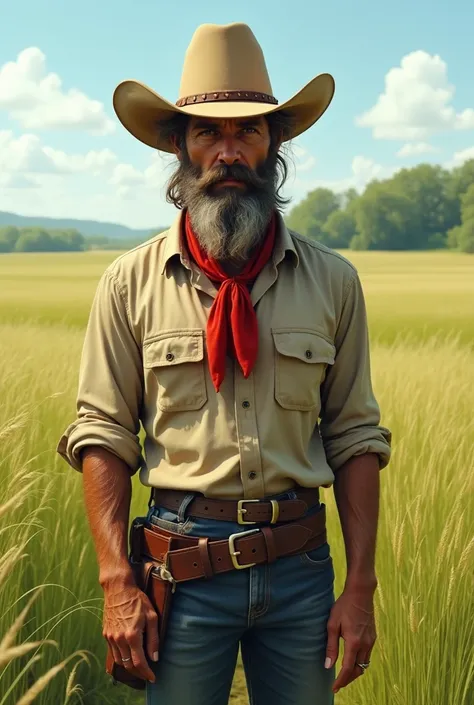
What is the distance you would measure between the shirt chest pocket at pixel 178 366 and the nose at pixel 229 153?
438mm

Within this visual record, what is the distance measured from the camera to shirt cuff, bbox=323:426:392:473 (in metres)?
2.15

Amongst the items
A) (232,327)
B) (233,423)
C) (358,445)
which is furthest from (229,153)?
(358,445)

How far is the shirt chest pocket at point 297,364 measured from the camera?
2049 mm

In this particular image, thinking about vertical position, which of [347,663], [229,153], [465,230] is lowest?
[465,230]

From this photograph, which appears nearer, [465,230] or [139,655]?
[139,655]

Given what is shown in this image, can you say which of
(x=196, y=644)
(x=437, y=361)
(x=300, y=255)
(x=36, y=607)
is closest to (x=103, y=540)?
(x=196, y=644)

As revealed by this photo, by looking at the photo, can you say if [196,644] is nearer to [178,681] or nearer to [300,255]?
[178,681]

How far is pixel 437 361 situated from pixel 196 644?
4117mm

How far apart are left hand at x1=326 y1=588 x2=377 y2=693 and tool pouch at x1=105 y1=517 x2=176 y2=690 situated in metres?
0.40

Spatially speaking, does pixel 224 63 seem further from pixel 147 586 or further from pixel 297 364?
pixel 147 586

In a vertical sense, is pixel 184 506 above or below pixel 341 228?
above

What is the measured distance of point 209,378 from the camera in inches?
81.2

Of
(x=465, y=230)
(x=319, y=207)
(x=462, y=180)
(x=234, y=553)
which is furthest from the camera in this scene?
(x=319, y=207)

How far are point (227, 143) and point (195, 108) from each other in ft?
0.41
